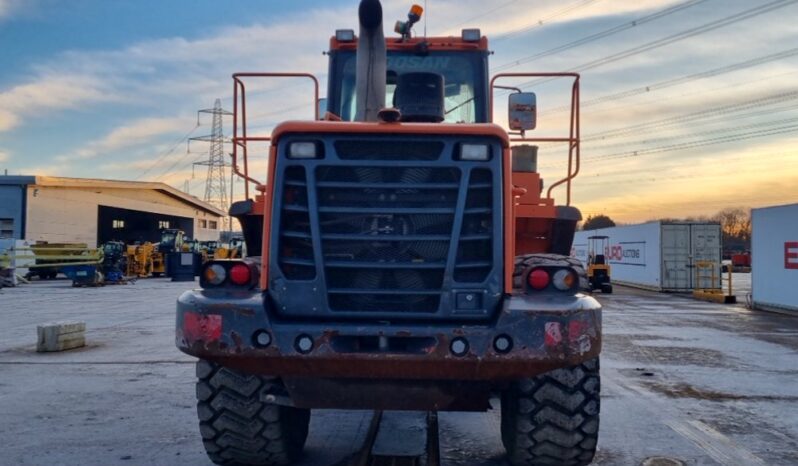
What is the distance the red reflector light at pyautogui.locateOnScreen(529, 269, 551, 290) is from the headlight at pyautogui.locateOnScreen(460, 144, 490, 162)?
0.74 meters

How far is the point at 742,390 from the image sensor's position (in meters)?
8.34

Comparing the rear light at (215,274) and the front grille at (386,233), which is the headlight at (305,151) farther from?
the rear light at (215,274)

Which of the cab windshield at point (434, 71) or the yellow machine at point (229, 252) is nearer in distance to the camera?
the cab windshield at point (434, 71)

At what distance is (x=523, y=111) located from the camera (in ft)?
19.8

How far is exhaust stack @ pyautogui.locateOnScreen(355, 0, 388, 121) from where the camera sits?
16.8 feet

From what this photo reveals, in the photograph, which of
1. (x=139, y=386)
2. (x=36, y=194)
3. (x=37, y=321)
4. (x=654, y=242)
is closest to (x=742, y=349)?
(x=139, y=386)

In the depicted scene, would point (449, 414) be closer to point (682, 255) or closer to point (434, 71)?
point (434, 71)

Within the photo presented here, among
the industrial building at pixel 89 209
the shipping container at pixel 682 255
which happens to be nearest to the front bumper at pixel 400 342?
the shipping container at pixel 682 255

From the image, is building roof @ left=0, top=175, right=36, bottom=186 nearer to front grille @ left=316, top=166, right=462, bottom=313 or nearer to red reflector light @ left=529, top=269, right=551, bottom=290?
front grille @ left=316, top=166, right=462, bottom=313

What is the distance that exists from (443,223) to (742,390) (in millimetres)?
5929

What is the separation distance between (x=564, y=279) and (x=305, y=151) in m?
1.71

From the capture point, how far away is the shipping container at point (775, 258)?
18938 millimetres

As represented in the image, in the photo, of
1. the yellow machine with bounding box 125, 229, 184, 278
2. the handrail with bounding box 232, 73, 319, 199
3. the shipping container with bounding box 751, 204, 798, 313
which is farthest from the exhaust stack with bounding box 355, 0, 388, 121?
the yellow machine with bounding box 125, 229, 184, 278

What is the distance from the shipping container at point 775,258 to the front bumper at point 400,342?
688 inches
